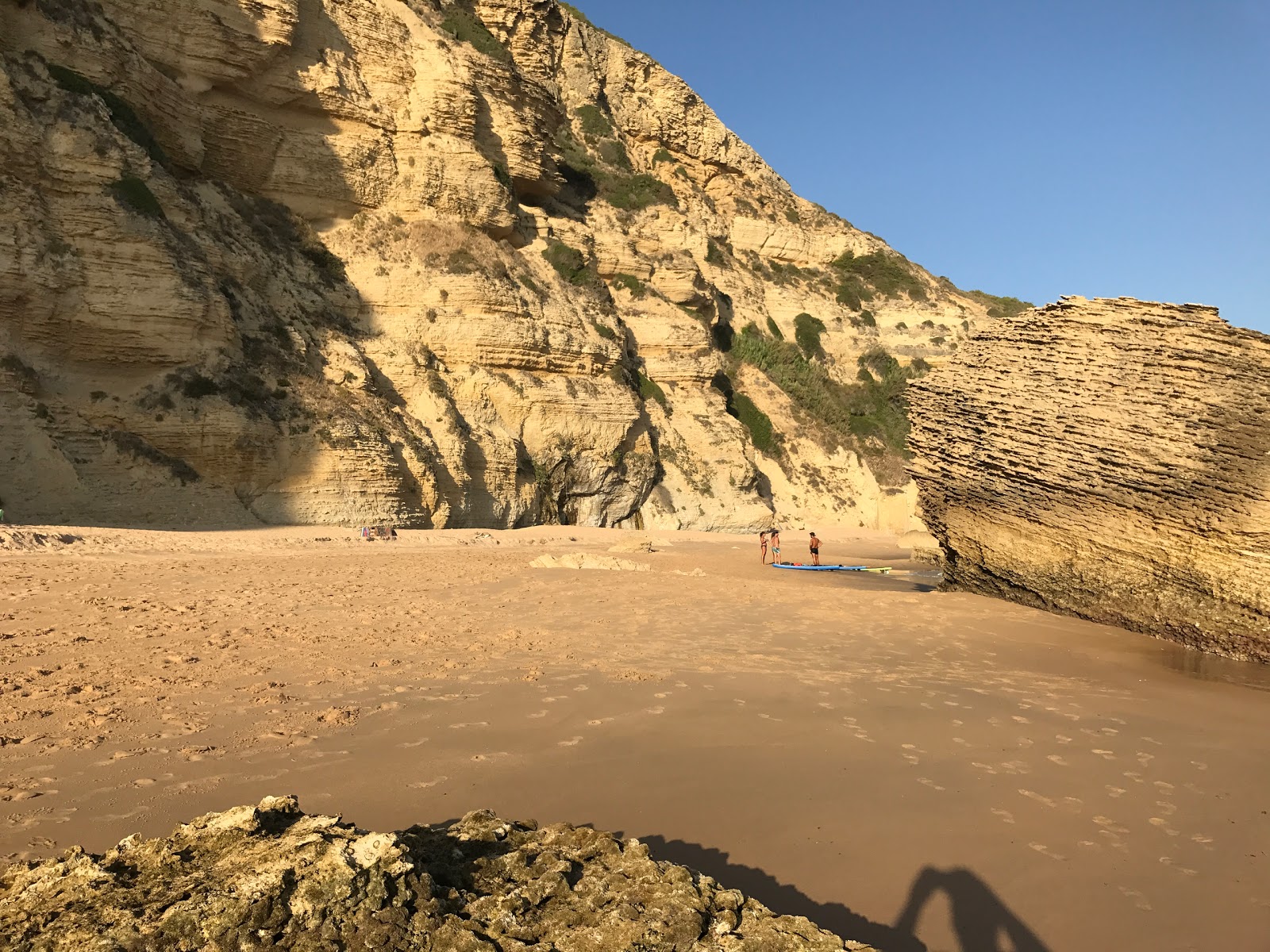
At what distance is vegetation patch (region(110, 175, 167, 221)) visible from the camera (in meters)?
16.9

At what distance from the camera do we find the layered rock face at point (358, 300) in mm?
16125

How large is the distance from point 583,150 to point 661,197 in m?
5.25

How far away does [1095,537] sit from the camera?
973cm

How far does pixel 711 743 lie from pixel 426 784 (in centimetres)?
167

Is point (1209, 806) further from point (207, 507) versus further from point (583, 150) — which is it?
point (583, 150)

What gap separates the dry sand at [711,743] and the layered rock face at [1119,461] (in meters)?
0.97

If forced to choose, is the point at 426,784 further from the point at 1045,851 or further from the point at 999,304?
the point at 999,304

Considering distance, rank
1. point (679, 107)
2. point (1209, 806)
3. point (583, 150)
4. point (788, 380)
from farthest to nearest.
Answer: point (679, 107) < point (583, 150) < point (788, 380) < point (1209, 806)

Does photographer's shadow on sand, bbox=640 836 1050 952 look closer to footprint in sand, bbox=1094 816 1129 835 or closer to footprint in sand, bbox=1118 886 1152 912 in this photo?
footprint in sand, bbox=1118 886 1152 912

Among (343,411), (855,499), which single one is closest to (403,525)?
(343,411)

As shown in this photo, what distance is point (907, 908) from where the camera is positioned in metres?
3.14

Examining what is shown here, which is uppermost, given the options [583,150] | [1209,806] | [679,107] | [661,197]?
[679,107]

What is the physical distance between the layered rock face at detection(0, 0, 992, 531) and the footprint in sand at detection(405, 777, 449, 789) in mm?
13342

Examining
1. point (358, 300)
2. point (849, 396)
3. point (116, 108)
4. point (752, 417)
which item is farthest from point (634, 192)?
point (116, 108)
